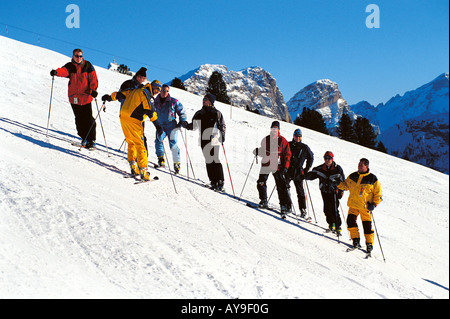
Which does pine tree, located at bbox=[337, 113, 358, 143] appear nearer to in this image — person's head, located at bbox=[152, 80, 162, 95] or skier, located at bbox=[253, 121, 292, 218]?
skier, located at bbox=[253, 121, 292, 218]

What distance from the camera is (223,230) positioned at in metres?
4.90

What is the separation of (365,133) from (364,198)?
49.4m

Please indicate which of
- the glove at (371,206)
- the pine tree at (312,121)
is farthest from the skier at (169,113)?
the pine tree at (312,121)

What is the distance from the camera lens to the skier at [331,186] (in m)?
6.64

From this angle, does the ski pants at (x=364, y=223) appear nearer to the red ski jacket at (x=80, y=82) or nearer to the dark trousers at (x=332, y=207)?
the dark trousers at (x=332, y=207)

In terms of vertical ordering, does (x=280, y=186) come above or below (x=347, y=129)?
below

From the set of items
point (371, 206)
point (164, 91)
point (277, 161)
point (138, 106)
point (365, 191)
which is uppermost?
point (164, 91)

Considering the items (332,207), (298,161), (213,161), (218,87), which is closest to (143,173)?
(213,161)

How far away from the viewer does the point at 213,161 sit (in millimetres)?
7531

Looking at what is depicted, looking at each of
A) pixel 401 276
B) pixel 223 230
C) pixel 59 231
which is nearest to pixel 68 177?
pixel 59 231

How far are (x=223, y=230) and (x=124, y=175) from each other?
268 centimetres

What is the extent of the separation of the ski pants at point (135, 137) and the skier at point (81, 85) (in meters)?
1.72

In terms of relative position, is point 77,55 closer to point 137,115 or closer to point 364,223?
point 137,115

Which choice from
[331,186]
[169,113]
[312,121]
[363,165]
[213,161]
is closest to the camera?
[363,165]
